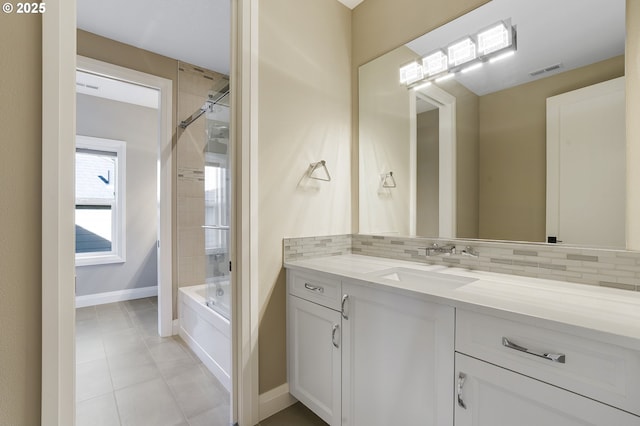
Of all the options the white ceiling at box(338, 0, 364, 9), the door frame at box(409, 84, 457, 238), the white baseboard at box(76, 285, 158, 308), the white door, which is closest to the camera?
the white door

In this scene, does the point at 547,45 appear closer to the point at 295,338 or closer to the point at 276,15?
the point at 276,15

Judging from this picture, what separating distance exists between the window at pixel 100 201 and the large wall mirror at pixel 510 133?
140 inches

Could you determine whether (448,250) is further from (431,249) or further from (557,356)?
(557,356)

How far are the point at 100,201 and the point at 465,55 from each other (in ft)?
14.7

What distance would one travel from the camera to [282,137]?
1.74 meters

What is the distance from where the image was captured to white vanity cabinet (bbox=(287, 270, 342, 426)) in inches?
56.9

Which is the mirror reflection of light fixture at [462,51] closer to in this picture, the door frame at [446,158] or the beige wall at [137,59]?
the door frame at [446,158]

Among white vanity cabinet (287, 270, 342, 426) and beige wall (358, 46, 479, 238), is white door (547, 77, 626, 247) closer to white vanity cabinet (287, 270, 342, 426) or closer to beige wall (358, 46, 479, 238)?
beige wall (358, 46, 479, 238)

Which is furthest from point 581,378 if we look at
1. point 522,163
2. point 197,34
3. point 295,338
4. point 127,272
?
point 127,272

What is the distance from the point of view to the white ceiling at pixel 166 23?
7.02 feet

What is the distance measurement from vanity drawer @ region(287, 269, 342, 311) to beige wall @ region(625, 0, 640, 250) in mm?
1228

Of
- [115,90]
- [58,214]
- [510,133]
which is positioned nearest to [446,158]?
[510,133]

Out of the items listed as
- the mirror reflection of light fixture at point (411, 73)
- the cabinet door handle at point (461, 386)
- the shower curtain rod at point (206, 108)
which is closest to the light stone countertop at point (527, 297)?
the cabinet door handle at point (461, 386)

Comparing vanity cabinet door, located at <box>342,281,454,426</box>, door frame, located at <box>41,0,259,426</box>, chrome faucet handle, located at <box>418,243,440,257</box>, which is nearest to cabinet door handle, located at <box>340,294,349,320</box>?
vanity cabinet door, located at <box>342,281,454,426</box>
